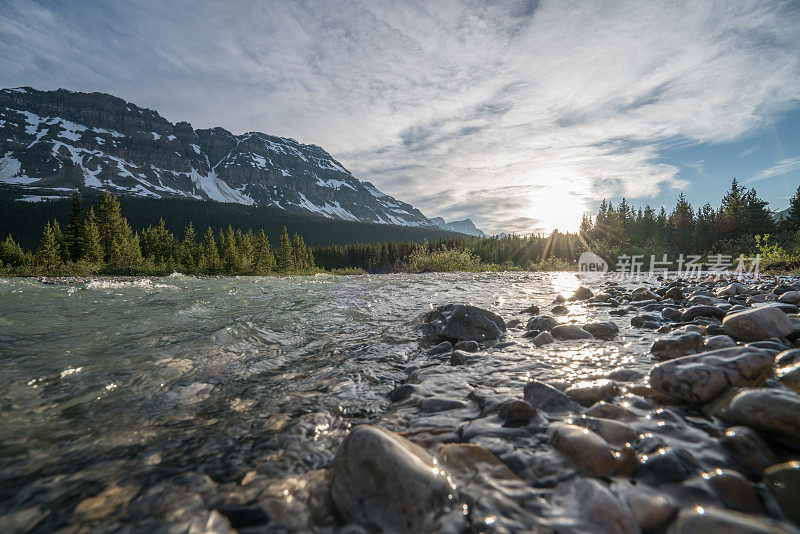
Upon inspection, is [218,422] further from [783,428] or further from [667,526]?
[783,428]

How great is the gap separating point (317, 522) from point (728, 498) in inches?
84.5

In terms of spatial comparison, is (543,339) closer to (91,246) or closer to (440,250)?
(440,250)

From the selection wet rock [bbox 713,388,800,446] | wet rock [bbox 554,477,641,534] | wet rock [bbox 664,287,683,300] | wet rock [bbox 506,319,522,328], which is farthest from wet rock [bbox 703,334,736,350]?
wet rock [bbox 664,287,683,300]

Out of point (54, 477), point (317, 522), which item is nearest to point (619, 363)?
point (317, 522)

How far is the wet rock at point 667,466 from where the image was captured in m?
1.82

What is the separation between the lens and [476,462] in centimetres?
221

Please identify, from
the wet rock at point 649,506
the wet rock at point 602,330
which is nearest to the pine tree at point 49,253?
the wet rock at point 602,330

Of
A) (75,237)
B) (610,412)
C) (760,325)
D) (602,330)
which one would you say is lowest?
(610,412)

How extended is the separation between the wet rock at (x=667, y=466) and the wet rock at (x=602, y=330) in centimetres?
367

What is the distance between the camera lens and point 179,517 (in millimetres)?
1754

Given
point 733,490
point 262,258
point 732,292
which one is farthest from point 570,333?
point 262,258

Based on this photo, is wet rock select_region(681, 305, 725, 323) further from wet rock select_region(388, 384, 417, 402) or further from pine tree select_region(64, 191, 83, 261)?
pine tree select_region(64, 191, 83, 261)

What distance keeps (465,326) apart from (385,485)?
14.1 feet

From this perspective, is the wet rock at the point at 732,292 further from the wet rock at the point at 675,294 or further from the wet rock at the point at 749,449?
the wet rock at the point at 749,449
